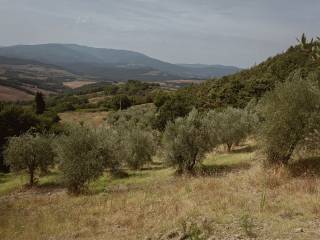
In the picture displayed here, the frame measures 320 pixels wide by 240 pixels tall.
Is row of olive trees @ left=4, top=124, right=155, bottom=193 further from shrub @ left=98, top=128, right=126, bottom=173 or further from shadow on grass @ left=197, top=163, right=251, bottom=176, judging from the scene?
shadow on grass @ left=197, top=163, right=251, bottom=176

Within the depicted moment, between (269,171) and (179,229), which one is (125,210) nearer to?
(179,229)

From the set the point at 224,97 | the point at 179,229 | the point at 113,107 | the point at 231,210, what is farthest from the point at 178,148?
the point at 113,107

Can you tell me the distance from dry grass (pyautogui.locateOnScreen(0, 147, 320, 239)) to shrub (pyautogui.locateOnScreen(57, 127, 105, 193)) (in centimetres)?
749

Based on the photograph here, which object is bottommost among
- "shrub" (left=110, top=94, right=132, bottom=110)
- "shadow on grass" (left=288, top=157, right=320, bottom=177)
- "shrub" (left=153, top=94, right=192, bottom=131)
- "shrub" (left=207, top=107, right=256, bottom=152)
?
"shrub" (left=110, top=94, right=132, bottom=110)

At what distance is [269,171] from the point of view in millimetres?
20109

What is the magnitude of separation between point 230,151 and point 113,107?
93.8 m

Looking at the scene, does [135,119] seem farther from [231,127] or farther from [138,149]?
[231,127]

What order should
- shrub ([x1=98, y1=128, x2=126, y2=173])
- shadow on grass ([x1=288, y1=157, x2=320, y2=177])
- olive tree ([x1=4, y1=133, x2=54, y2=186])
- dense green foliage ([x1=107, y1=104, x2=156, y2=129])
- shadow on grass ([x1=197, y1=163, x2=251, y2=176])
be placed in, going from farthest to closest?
1. dense green foliage ([x1=107, y1=104, x2=156, y2=129])
2. olive tree ([x1=4, y1=133, x2=54, y2=186])
3. shrub ([x1=98, y1=128, x2=126, y2=173])
4. shadow on grass ([x1=197, y1=163, x2=251, y2=176])
5. shadow on grass ([x1=288, y1=157, x2=320, y2=177])

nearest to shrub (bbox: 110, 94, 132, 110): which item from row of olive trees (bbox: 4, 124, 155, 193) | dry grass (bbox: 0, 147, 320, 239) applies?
row of olive trees (bbox: 4, 124, 155, 193)

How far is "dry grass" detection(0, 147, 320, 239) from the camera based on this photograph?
37.2ft

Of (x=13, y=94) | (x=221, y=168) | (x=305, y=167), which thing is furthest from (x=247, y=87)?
(x=13, y=94)

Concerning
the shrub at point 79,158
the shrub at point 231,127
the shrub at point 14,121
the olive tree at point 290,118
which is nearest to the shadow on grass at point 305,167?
the olive tree at point 290,118

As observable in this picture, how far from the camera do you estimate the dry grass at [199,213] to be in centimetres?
1134

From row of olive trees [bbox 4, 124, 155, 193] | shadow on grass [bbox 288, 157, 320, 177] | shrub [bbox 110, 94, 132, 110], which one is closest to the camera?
shadow on grass [bbox 288, 157, 320, 177]
